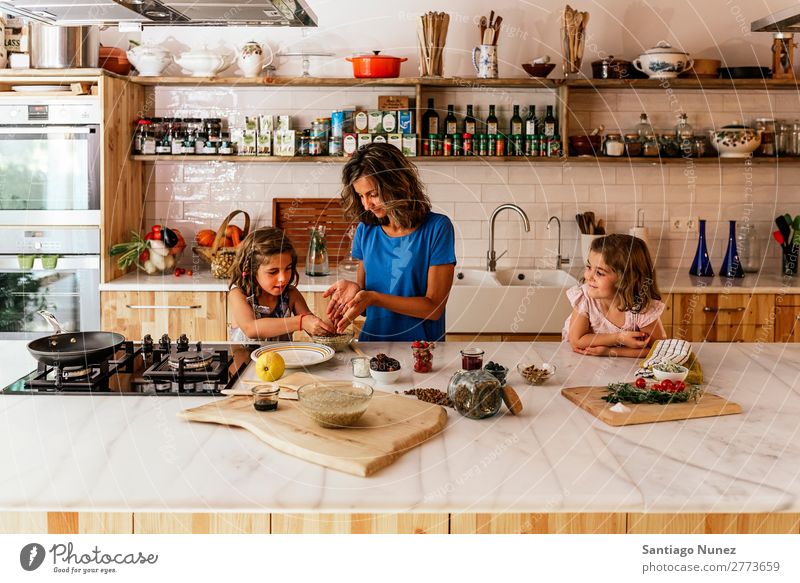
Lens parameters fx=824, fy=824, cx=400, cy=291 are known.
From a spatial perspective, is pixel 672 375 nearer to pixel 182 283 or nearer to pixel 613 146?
pixel 613 146

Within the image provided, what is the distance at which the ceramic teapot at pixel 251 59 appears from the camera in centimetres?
428

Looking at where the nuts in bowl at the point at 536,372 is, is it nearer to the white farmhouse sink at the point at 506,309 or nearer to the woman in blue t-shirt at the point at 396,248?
the woman in blue t-shirt at the point at 396,248

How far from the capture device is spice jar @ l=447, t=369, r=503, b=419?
1891 millimetres

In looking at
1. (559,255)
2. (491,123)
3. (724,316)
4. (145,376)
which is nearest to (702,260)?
(724,316)

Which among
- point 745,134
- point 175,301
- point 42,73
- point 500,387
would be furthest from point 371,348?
point 745,134

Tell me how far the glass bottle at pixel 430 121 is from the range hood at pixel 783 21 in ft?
6.46

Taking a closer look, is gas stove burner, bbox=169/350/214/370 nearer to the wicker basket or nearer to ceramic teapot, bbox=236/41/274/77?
the wicker basket

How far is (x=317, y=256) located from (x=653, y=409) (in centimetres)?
264

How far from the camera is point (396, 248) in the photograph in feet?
9.46

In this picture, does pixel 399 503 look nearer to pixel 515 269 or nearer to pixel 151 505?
pixel 151 505

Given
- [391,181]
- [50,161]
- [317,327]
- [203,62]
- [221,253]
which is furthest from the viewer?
[203,62]

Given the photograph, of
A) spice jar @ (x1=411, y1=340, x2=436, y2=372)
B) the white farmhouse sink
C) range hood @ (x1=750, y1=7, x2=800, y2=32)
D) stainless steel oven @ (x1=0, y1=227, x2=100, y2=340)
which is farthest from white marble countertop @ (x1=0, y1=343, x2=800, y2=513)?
stainless steel oven @ (x1=0, y1=227, x2=100, y2=340)

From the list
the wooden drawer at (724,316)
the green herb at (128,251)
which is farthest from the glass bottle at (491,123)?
the green herb at (128,251)

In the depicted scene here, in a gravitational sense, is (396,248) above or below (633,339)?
above
